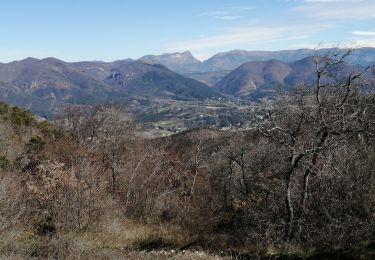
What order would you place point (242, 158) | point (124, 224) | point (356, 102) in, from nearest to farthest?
1. point (124, 224)
2. point (356, 102)
3. point (242, 158)

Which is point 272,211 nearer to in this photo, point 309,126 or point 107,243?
point 309,126

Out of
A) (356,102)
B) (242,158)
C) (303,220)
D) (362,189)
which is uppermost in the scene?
(356,102)

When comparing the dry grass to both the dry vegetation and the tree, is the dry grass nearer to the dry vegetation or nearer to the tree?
the dry vegetation

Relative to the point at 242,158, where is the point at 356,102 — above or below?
above

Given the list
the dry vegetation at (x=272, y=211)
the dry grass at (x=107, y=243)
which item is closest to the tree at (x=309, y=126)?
the dry vegetation at (x=272, y=211)

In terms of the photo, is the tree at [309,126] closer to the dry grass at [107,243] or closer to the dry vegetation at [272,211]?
the dry vegetation at [272,211]

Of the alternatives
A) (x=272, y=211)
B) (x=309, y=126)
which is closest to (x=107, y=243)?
(x=272, y=211)

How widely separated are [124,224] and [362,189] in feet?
25.9

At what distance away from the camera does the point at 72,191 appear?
13.3m

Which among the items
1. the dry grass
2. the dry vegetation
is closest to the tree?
the dry vegetation

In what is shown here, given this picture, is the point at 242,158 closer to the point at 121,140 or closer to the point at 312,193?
the point at 121,140

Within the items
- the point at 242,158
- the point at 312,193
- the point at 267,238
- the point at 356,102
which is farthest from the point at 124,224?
the point at 242,158

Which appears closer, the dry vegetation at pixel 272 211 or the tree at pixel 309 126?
the dry vegetation at pixel 272 211

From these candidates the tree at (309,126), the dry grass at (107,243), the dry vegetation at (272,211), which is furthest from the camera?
the tree at (309,126)
